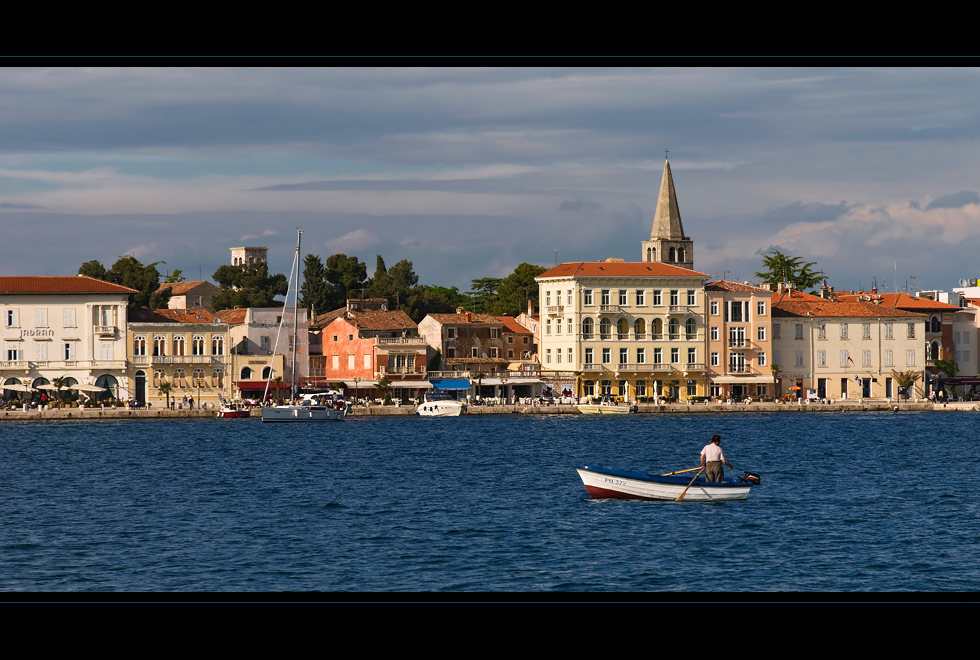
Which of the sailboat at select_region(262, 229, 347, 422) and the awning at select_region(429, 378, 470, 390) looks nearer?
the sailboat at select_region(262, 229, 347, 422)

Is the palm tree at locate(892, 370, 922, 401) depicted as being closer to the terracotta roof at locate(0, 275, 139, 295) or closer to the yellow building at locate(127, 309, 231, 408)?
the yellow building at locate(127, 309, 231, 408)

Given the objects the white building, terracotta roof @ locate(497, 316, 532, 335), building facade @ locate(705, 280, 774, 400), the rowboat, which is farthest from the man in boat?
terracotta roof @ locate(497, 316, 532, 335)

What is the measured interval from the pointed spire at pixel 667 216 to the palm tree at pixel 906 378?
71.9ft

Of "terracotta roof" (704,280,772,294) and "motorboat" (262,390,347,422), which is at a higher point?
"terracotta roof" (704,280,772,294)

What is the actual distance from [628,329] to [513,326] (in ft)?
28.5

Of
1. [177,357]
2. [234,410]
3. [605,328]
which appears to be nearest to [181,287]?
[177,357]

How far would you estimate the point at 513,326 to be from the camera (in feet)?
260

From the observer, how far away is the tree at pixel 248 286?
86062 millimetres

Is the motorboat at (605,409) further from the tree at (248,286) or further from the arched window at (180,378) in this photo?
the tree at (248,286)

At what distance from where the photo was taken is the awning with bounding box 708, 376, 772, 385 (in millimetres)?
74875

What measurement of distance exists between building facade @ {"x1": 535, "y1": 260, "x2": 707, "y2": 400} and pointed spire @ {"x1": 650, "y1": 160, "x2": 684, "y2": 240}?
17.9m
